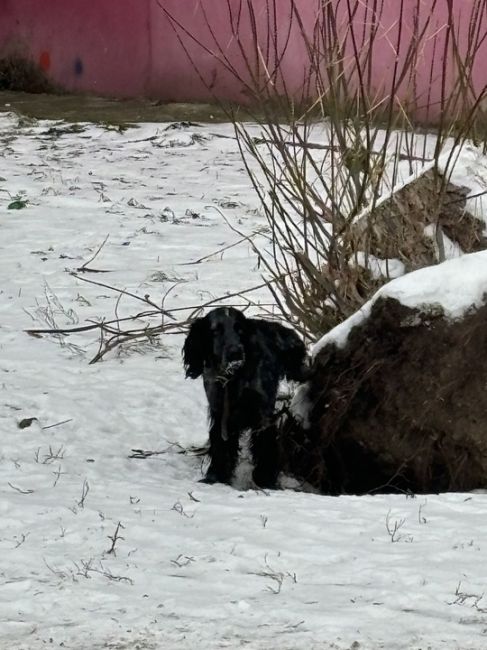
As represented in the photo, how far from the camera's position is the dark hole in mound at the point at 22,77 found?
699 inches

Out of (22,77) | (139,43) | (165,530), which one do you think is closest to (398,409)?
(165,530)

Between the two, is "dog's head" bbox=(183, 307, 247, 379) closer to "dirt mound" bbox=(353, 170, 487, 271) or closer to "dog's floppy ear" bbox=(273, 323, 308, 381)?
"dog's floppy ear" bbox=(273, 323, 308, 381)

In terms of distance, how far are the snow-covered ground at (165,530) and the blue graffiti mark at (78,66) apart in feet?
28.9

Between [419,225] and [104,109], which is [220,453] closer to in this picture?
[419,225]

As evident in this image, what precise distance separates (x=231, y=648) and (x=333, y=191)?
3.19 meters

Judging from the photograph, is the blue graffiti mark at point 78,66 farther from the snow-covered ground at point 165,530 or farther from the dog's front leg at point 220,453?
the dog's front leg at point 220,453

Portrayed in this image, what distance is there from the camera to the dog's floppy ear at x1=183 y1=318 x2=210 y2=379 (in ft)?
18.2

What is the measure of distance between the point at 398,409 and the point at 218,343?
0.94m

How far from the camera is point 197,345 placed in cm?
557

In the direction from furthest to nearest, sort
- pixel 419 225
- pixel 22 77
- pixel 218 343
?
1. pixel 22 77
2. pixel 419 225
3. pixel 218 343

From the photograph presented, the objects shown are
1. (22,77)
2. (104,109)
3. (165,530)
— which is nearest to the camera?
(165,530)

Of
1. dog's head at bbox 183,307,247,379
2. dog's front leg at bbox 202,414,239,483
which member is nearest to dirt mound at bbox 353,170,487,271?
dog's head at bbox 183,307,247,379

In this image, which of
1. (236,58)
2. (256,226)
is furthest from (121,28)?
(256,226)

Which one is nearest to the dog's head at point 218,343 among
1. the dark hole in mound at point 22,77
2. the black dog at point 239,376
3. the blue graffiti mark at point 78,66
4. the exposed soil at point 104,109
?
the black dog at point 239,376
